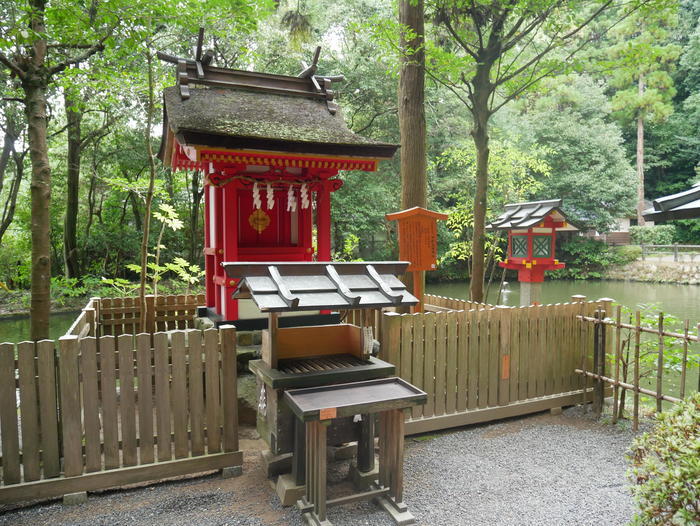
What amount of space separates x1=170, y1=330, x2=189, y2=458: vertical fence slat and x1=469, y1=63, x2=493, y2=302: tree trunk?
6.31 m

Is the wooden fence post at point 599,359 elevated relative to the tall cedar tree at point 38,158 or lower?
lower

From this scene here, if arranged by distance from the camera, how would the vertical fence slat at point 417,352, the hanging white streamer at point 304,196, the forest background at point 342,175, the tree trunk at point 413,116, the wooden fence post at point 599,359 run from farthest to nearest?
the forest background at point 342,175
the hanging white streamer at point 304,196
the tree trunk at point 413,116
the wooden fence post at point 599,359
the vertical fence slat at point 417,352

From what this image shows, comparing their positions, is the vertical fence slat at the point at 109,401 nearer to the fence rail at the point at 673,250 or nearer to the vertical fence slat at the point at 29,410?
the vertical fence slat at the point at 29,410

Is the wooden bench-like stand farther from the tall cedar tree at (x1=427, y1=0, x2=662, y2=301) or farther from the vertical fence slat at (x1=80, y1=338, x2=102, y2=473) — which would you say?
the tall cedar tree at (x1=427, y1=0, x2=662, y2=301)

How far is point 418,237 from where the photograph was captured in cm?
630

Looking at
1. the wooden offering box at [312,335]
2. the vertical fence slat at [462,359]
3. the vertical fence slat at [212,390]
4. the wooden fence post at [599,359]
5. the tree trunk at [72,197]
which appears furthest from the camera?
the tree trunk at [72,197]

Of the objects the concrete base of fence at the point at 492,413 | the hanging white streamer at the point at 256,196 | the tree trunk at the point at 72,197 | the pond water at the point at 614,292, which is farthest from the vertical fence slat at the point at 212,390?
the pond water at the point at 614,292

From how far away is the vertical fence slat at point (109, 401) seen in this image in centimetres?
400

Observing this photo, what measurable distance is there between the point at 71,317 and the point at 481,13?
15.7 meters

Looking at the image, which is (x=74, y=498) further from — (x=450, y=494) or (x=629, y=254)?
(x=629, y=254)

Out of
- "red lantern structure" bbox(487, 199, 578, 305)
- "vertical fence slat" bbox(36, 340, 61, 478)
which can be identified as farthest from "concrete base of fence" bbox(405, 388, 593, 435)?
"red lantern structure" bbox(487, 199, 578, 305)

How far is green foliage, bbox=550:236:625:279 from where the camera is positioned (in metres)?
28.1

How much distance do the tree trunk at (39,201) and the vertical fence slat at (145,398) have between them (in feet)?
6.94

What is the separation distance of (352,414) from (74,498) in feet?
8.42
